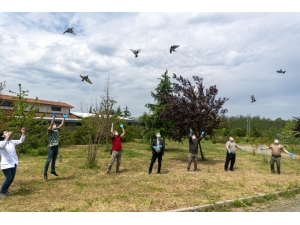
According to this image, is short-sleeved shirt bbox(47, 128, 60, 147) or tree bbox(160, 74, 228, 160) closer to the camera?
short-sleeved shirt bbox(47, 128, 60, 147)

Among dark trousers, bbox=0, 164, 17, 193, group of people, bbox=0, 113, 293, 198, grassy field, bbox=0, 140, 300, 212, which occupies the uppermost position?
group of people, bbox=0, 113, 293, 198

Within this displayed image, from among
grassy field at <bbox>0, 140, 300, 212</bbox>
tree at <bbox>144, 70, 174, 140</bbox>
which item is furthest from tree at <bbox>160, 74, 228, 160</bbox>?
tree at <bbox>144, 70, 174, 140</bbox>

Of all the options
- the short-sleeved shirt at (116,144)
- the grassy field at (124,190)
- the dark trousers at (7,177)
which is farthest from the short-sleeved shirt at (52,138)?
the short-sleeved shirt at (116,144)

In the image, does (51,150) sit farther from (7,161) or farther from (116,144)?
(116,144)

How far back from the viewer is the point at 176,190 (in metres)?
6.59

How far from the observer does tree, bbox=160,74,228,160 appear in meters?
12.0

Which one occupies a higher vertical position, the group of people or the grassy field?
the group of people

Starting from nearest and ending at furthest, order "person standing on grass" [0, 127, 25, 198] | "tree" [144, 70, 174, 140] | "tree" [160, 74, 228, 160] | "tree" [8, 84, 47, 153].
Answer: "person standing on grass" [0, 127, 25, 198] < "tree" [160, 74, 228, 160] < "tree" [8, 84, 47, 153] < "tree" [144, 70, 174, 140]

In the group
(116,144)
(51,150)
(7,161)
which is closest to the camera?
(7,161)

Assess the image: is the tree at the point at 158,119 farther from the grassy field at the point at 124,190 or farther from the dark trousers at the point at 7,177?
the dark trousers at the point at 7,177

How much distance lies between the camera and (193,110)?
1205cm

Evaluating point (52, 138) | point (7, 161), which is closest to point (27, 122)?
point (52, 138)

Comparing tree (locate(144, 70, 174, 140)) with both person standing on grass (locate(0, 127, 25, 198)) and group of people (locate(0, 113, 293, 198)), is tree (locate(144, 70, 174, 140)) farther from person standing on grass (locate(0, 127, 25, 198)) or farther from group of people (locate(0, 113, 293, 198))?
person standing on grass (locate(0, 127, 25, 198))

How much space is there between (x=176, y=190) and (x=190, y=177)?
1.94m
